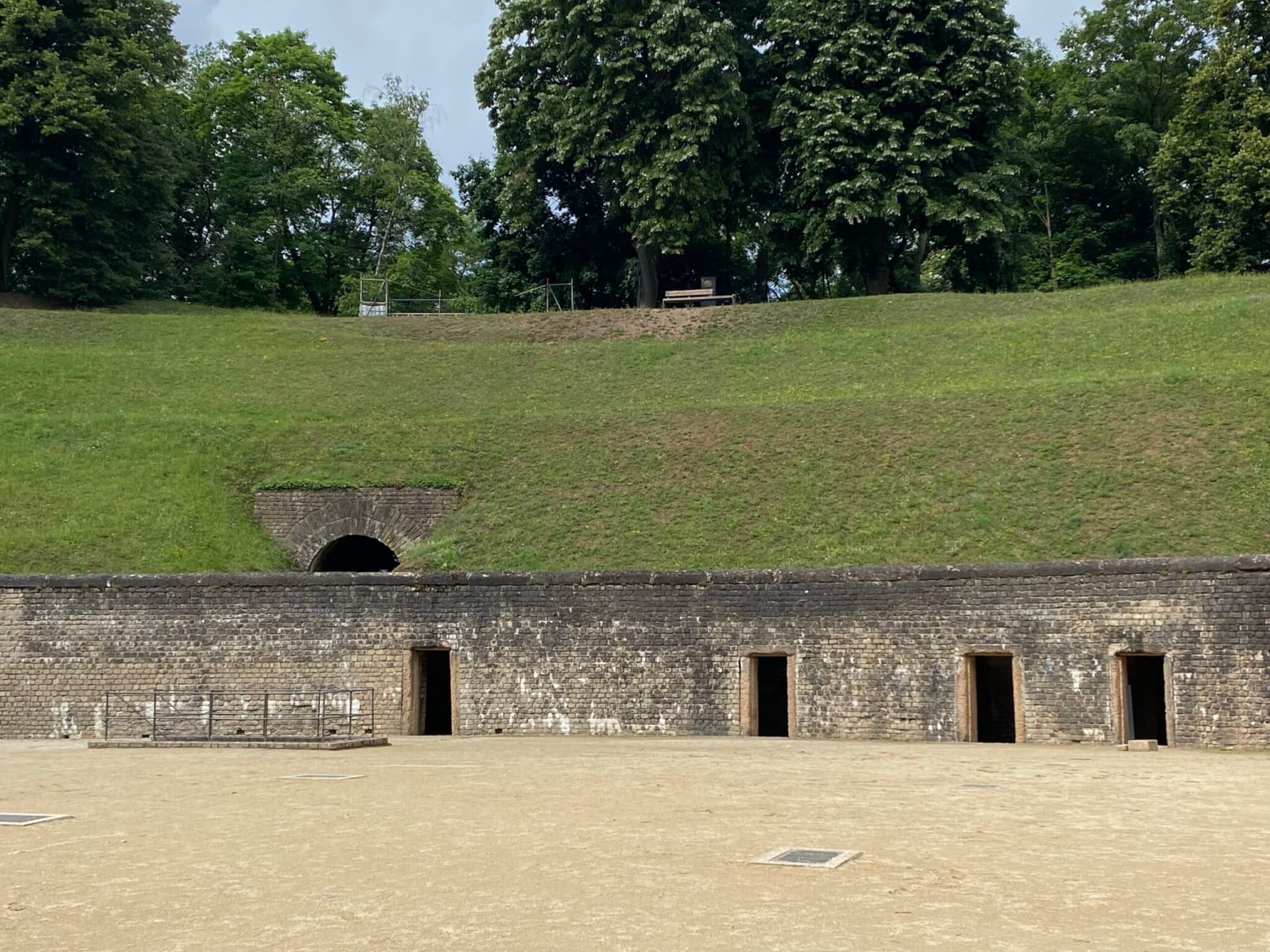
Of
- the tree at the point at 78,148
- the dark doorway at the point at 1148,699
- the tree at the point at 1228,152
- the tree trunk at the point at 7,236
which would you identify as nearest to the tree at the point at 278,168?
the tree at the point at 78,148

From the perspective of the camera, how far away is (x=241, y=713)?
22.6 m

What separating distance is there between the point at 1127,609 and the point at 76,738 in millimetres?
18024

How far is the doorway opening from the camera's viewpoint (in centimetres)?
2283

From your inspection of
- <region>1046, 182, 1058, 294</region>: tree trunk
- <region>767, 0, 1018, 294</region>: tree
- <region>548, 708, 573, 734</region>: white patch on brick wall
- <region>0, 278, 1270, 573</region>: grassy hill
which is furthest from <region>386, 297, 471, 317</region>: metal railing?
<region>548, 708, 573, 734</region>: white patch on brick wall

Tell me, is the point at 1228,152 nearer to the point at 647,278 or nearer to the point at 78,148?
the point at 647,278

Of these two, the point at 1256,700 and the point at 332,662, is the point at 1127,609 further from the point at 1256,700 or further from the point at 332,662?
the point at 332,662

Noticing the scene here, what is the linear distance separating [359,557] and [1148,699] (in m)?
18.2

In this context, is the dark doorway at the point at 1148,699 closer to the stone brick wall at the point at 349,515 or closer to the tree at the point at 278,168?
the stone brick wall at the point at 349,515

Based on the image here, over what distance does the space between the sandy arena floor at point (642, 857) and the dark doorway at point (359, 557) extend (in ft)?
42.8

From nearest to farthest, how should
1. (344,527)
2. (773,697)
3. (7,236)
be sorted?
(773,697), (344,527), (7,236)

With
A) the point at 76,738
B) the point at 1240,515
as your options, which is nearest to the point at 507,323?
the point at 76,738

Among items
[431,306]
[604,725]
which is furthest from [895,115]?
[604,725]

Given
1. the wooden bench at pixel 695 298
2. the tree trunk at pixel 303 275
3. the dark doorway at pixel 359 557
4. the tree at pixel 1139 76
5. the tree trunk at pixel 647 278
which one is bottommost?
the dark doorway at pixel 359 557

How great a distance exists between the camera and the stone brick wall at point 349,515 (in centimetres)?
2783
